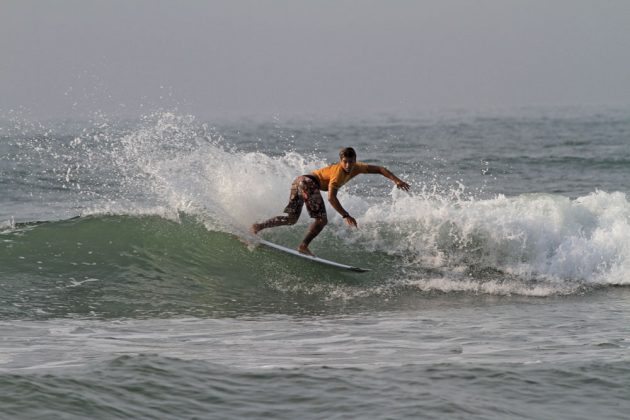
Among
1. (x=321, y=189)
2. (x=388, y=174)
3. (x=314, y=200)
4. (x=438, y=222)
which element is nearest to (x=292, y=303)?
(x=314, y=200)

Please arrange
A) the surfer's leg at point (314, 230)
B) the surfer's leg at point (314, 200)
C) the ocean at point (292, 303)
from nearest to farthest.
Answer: the ocean at point (292, 303) → the surfer's leg at point (314, 200) → the surfer's leg at point (314, 230)

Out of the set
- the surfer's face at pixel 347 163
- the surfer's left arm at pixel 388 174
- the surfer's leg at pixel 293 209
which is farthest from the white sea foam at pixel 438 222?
the surfer's face at pixel 347 163

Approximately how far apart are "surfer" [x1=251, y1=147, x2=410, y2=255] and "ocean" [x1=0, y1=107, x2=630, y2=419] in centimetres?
65

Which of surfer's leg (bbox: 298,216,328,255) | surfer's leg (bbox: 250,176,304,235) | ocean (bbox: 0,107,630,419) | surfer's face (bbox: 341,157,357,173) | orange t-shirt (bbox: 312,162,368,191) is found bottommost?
ocean (bbox: 0,107,630,419)

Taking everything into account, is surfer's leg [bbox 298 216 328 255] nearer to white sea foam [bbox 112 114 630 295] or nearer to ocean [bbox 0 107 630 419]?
ocean [bbox 0 107 630 419]

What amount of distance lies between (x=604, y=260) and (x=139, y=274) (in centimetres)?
651

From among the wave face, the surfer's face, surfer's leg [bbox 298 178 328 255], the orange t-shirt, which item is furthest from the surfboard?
the surfer's face

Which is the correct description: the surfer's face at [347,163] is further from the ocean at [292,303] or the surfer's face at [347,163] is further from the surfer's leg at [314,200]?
the ocean at [292,303]

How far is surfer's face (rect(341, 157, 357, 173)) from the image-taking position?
432 inches

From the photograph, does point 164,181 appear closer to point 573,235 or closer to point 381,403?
point 573,235

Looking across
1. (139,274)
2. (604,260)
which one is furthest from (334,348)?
(604,260)

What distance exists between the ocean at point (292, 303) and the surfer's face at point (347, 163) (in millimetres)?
1568

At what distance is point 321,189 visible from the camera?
38.3 ft

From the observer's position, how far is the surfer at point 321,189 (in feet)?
36.2
